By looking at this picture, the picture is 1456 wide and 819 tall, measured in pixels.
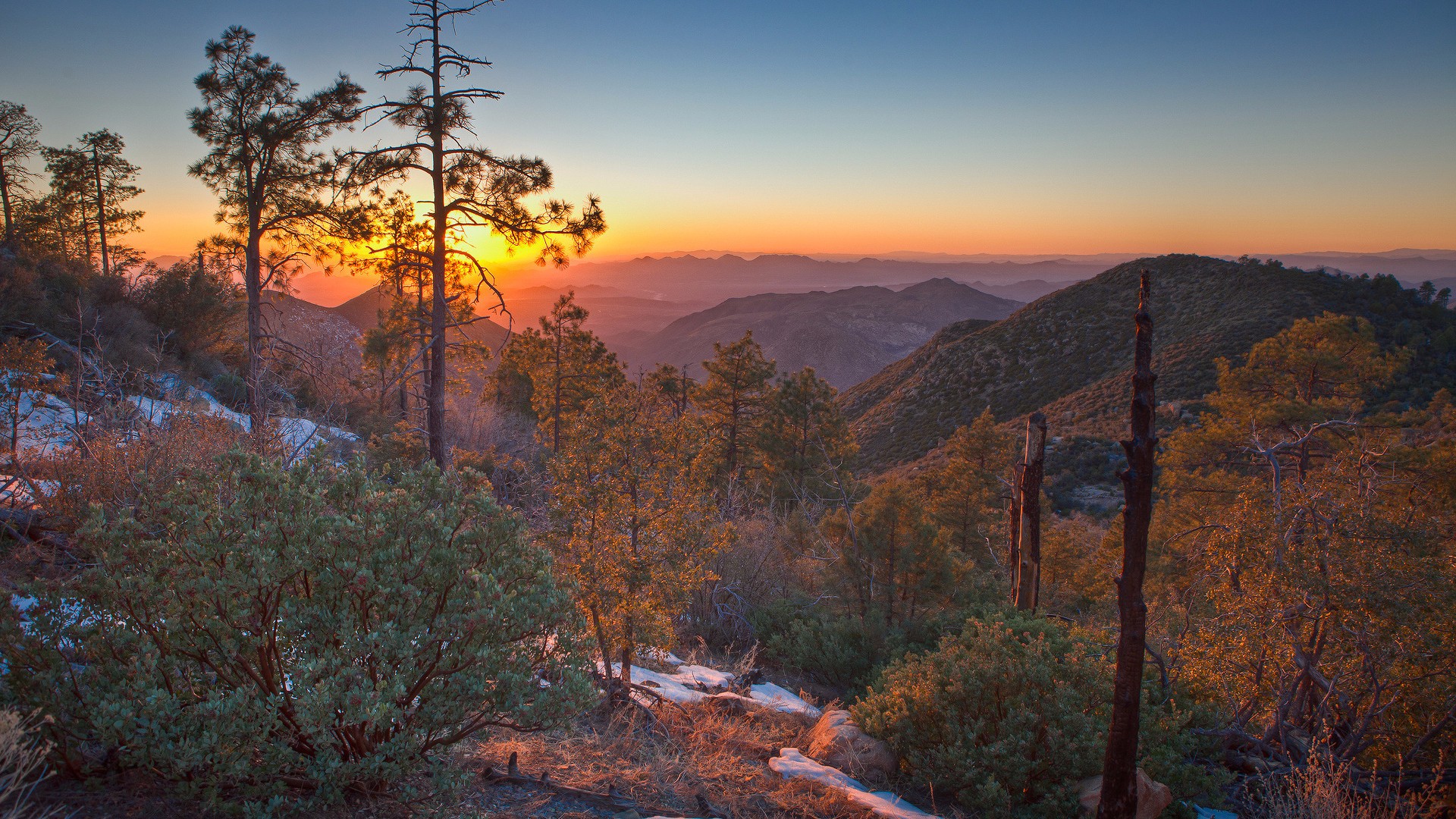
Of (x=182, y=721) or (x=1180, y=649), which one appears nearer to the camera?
(x=182, y=721)

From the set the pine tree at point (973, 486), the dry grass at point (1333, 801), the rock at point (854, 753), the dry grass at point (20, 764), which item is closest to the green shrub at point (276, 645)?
the dry grass at point (20, 764)

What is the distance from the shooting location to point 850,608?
11500 mm

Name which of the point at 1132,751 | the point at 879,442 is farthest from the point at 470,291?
the point at 879,442

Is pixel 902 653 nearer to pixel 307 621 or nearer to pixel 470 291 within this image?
pixel 307 621

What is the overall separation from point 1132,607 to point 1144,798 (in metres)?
1.81

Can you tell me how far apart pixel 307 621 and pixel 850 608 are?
378 inches

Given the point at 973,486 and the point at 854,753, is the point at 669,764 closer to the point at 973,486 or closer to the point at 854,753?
the point at 854,753

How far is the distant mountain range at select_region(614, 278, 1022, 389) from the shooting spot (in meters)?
130

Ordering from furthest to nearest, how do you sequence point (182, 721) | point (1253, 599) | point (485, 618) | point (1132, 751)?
point (1253, 599) → point (1132, 751) → point (485, 618) → point (182, 721)

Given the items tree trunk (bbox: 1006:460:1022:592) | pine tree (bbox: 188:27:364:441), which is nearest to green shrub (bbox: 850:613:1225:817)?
tree trunk (bbox: 1006:460:1022:592)

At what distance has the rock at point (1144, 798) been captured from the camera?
5.34 meters

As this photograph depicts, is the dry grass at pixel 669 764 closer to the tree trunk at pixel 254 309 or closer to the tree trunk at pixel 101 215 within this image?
the tree trunk at pixel 254 309

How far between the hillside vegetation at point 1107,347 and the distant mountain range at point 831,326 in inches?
1879

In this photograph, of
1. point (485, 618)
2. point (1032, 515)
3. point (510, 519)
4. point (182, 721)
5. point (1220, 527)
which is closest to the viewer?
point (182, 721)
